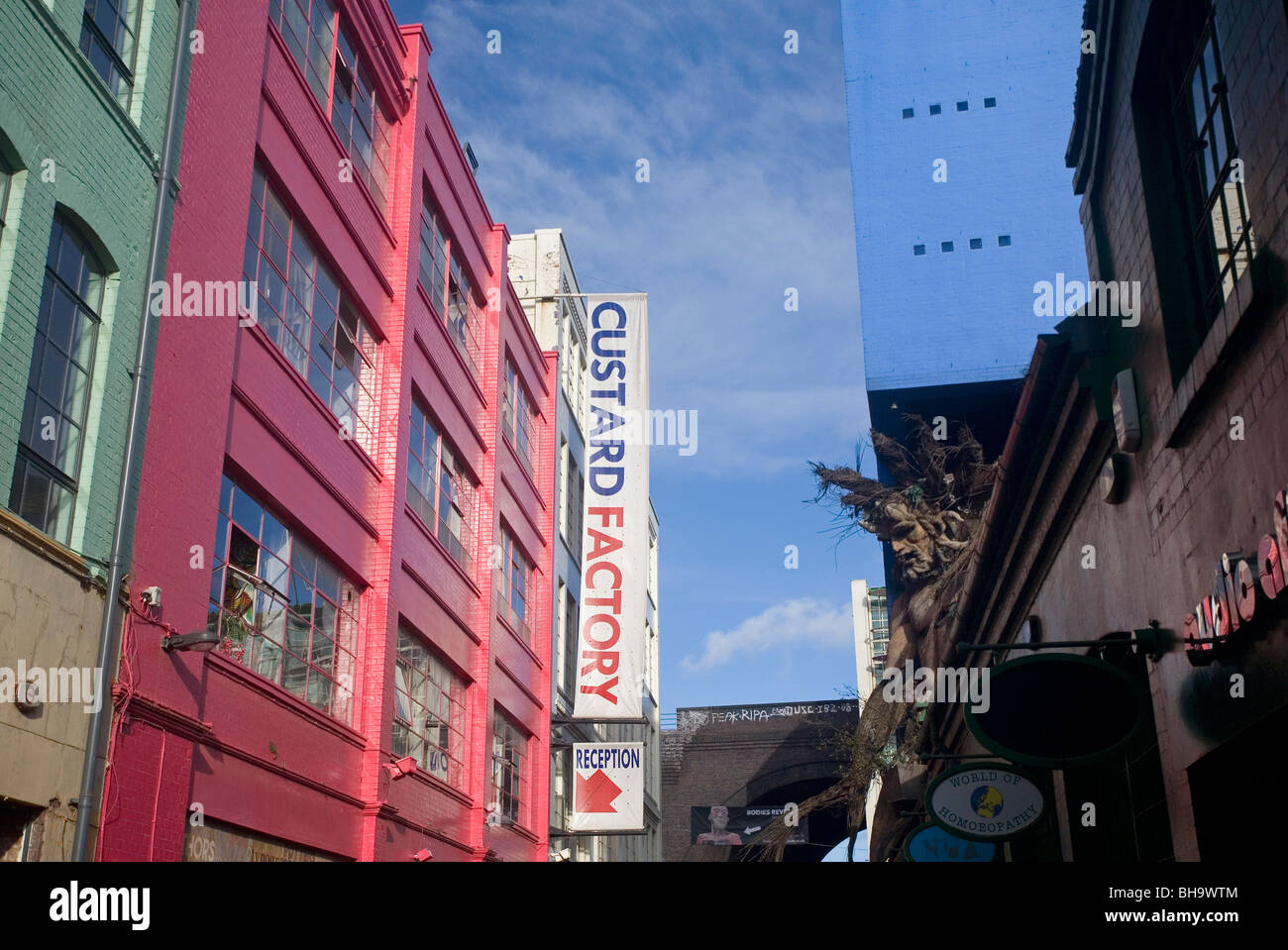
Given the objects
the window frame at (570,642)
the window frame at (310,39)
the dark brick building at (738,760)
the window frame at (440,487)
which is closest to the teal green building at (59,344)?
the window frame at (310,39)

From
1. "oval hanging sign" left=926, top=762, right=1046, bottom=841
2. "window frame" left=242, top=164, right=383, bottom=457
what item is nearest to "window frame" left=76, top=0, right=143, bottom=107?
"window frame" left=242, top=164, right=383, bottom=457

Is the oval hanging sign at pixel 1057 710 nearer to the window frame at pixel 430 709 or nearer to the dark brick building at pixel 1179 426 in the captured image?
the dark brick building at pixel 1179 426

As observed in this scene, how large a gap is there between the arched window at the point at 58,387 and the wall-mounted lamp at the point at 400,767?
8.18 m

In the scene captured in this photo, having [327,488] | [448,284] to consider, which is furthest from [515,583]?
[327,488]

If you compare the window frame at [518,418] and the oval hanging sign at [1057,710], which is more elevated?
the window frame at [518,418]

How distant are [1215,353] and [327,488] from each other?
40.1 ft

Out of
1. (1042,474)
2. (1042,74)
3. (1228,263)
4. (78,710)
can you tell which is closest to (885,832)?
(1042,474)

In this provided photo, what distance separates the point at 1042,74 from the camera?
33.3 m

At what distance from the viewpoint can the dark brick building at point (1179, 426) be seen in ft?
21.1

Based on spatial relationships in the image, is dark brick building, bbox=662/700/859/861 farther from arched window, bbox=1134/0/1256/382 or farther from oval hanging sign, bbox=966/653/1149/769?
arched window, bbox=1134/0/1256/382

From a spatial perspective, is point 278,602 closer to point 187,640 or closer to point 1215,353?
point 187,640

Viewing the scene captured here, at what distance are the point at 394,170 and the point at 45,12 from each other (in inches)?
403
